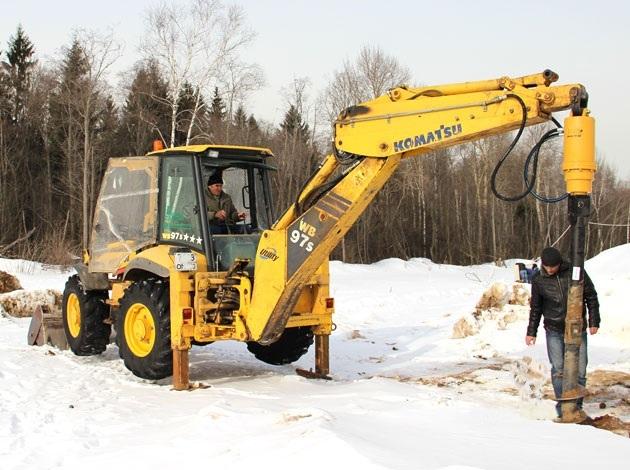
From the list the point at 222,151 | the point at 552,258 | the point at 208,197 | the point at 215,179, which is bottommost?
the point at 552,258

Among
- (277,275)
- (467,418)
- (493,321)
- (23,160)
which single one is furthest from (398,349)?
(23,160)

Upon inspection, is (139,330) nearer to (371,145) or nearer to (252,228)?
(252,228)

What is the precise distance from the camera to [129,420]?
6.68 m

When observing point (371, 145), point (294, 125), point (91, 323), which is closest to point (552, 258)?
point (371, 145)

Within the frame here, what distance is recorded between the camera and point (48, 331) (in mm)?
11016

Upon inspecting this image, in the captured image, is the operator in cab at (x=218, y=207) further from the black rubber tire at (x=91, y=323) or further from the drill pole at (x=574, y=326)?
the drill pole at (x=574, y=326)

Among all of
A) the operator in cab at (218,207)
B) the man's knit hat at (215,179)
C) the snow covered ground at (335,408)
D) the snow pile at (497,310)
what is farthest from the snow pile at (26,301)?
the snow pile at (497,310)

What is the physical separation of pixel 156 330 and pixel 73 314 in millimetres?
2746

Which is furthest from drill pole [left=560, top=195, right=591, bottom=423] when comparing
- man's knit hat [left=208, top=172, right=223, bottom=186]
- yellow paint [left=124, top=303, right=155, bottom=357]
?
yellow paint [left=124, top=303, right=155, bottom=357]

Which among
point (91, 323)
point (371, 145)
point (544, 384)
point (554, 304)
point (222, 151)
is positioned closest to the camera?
point (371, 145)

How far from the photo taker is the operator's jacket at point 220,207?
8.66 metres

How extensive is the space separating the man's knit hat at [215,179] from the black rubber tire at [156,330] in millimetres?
1295

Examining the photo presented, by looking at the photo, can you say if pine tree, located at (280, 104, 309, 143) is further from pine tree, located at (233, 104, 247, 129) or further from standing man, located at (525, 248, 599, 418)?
standing man, located at (525, 248, 599, 418)

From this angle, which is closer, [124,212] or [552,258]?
[552,258]
